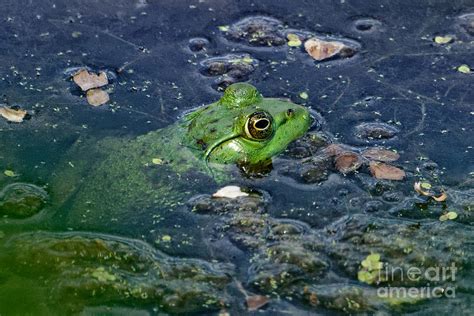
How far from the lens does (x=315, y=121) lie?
17.4 ft

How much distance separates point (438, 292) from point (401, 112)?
1.51 metres

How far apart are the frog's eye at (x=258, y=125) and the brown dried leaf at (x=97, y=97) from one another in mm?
1055

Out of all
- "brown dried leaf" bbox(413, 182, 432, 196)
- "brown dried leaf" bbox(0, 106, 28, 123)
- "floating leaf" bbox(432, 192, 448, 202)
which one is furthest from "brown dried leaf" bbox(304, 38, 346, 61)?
"brown dried leaf" bbox(0, 106, 28, 123)

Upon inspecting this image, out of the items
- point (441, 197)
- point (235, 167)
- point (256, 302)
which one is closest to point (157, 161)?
point (235, 167)

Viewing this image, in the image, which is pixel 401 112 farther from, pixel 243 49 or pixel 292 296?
pixel 292 296

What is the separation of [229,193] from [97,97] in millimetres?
1207

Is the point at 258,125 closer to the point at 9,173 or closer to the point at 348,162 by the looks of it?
the point at 348,162

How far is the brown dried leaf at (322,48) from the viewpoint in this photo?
5.83 meters

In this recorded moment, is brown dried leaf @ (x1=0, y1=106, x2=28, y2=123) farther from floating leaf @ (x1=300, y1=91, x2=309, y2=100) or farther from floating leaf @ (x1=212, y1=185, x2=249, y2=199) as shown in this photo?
floating leaf @ (x1=300, y1=91, x2=309, y2=100)

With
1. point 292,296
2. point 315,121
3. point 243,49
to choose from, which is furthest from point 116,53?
point 292,296

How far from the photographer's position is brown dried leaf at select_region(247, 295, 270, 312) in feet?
13.6

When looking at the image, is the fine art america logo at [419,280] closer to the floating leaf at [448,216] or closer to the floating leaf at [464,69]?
the floating leaf at [448,216]

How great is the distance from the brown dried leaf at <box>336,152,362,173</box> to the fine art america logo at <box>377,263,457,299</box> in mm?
785

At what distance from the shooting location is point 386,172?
4930mm
